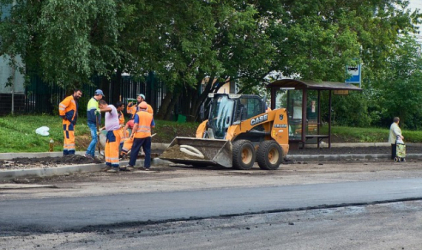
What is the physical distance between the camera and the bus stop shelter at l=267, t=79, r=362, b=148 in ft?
96.7

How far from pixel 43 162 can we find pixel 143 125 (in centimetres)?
265

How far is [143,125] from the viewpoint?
771 inches

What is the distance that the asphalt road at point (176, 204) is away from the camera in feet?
32.3

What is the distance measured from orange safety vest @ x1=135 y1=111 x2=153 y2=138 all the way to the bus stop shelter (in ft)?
34.5

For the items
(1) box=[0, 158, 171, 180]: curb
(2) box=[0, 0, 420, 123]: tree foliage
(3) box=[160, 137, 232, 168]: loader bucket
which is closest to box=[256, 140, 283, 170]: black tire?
(3) box=[160, 137, 232, 168]: loader bucket

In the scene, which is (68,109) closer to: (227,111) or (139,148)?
(139,148)

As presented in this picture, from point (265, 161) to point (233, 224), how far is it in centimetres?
1172

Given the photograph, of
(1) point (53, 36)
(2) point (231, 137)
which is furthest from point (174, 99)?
(2) point (231, 137)

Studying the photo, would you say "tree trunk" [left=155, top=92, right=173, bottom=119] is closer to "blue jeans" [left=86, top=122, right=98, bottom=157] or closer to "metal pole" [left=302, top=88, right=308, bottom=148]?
"metal pole" [left=302, top=88, right=308, bottom=148]

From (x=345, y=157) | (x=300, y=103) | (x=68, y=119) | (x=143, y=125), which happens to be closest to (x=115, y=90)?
(x=300, y=103)

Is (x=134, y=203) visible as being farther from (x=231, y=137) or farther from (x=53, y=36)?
(x=53, y=36)

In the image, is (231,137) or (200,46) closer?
(231,137)

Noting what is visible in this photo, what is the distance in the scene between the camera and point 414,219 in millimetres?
11008

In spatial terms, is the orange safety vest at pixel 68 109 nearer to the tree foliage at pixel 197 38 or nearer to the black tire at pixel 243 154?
the tree foliage at pixel 197 38
